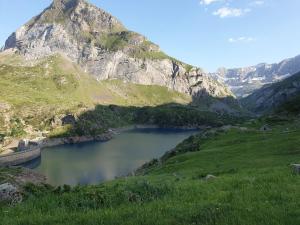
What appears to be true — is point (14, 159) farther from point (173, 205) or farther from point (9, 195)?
point (173, 205)

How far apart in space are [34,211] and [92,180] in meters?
124

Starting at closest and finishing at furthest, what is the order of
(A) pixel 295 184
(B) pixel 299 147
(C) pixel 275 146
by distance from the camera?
1. (A) pixel 295 184
2. (B) pixel 299 147
3. (C) pixel 275 146

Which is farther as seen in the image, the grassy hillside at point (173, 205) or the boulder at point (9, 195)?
the boulder at point (9, 195)

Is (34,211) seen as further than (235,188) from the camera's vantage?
No

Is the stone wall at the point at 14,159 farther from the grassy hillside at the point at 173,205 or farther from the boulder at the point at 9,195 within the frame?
the grassy hillside at the point at 173,205

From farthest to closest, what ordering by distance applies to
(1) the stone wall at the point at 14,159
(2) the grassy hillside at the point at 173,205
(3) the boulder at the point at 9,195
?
(1) the stone wall at the point at 14,159, (3) the boulder at the point at 9,195, (2) the grassy hillside at the point at 173,205

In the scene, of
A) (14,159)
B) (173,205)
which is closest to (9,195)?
(173,205)

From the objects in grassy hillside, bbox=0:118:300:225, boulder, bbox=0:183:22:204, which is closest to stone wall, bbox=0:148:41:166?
boulder, bbox=0:183:22:204

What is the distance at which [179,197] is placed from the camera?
1809 centimetres

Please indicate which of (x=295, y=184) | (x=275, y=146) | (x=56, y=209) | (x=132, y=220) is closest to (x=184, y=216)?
A: (x=132, y=220)

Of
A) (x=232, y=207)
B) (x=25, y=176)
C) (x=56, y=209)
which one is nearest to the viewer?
(x=232, y=207)

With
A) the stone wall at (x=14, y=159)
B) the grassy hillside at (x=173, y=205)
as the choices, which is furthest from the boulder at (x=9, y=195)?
the stone wall at (x=14, y=159)

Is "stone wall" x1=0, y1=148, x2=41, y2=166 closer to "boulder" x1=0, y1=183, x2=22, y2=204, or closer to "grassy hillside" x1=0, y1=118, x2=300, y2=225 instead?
"boulder" x1=0, y1=183, x2=22, y2=204

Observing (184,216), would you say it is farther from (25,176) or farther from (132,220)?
(25,176)
